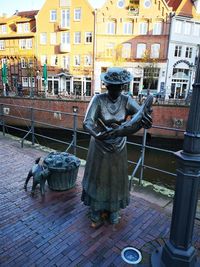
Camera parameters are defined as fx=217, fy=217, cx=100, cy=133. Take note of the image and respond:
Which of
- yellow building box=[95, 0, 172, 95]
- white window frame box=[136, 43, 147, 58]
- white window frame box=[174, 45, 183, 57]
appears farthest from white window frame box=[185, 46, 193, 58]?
white window frame box=[136, 43, 147, 58]

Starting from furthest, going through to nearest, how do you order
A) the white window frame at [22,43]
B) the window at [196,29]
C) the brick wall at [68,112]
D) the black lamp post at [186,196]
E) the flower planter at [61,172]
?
the white window frame at [22,43] < the window at [196,29] < the brick wall at [68,112] < the flower planter at [61,172] < the black lamp post at [186,196]

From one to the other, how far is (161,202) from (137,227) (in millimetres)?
807

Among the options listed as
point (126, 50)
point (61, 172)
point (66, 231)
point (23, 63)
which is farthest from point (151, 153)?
point (23, 63)

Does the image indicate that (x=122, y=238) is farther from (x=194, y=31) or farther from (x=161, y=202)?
(x=194, y=31)

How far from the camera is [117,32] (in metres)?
25.0

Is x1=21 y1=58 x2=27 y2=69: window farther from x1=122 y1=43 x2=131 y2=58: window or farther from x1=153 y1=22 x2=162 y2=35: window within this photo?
x1=153 y1=22 x2=162 y2=35: window

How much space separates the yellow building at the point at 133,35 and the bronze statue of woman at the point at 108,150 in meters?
23.6

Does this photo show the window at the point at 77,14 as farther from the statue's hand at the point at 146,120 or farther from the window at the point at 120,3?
the statue's hand at the point at 146,120

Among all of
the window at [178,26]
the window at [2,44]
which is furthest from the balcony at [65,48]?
the window at [178,26]

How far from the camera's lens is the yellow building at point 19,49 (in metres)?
27.1

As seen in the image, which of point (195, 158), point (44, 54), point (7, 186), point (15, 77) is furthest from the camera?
point (15, 77)

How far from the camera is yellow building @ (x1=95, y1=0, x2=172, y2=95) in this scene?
24.2 m

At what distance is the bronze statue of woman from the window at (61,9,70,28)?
26.5m

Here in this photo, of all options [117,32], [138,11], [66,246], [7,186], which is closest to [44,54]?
[117,32]
